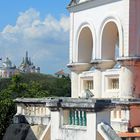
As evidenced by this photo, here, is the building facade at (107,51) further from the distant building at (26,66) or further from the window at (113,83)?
the distant building at (26,66)

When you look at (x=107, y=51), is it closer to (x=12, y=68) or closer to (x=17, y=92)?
(x=17, y=92)

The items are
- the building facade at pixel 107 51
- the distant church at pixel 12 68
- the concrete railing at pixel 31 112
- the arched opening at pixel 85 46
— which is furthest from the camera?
the distant church at pixel 12 68

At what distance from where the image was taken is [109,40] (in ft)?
60.0

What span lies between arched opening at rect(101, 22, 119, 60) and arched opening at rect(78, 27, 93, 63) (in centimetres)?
116

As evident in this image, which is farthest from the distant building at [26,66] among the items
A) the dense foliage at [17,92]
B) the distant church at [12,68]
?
the dense foliage at [17,92]

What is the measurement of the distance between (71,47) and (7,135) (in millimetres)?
4888

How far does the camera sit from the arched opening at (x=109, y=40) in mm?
18031

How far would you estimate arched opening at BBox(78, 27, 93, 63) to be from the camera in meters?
19.2

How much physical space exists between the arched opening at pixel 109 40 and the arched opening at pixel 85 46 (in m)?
1.16

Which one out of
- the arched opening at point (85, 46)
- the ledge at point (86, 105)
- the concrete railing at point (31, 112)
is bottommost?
the concrete railing at point (31, 112)

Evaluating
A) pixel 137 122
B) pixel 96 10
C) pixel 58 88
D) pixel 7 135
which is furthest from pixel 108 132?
pixel 58 88

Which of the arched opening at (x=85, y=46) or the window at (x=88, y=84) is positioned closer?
the window at (x=88, y=84)

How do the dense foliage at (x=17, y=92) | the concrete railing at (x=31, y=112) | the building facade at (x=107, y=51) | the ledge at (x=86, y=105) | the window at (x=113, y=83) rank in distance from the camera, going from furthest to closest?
the window at (x=113, y=83) → the dense foliage at (x=17, y=92) → the building facade at (x=107, y=51) → the concrete railing at (x=31, y=112) → the ledge at (x=86, y=105)

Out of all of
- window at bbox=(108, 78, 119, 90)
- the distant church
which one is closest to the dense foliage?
window at bbox=(108, 78, 119, 90)
